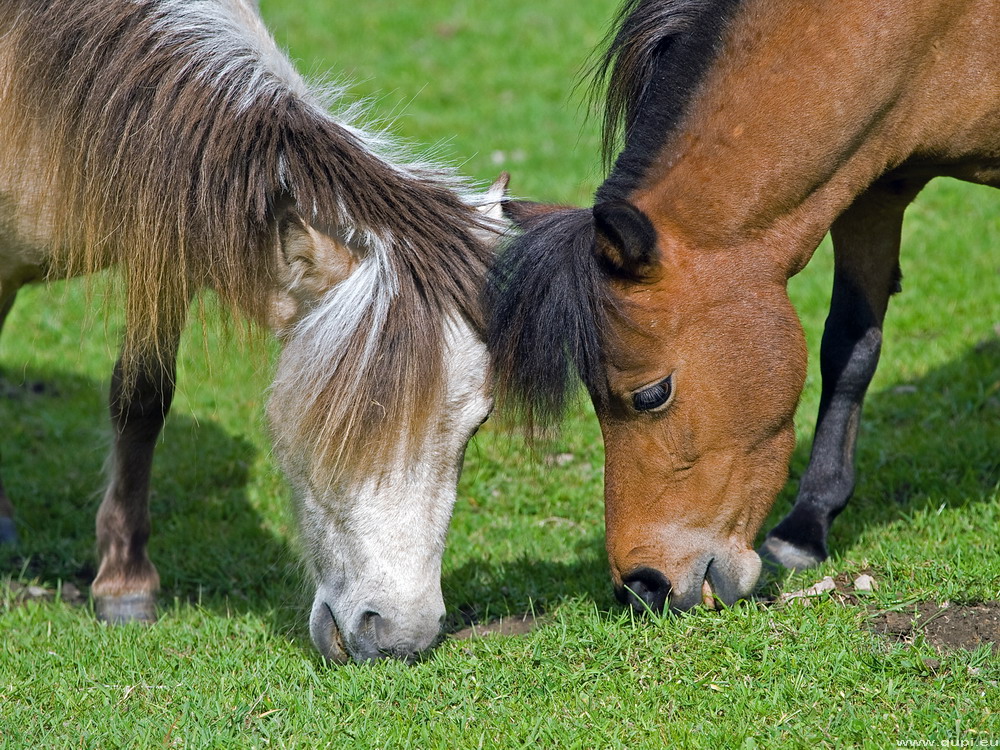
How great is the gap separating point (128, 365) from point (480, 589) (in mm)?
1598

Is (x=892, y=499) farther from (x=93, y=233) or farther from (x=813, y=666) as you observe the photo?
(x=93, y=233)

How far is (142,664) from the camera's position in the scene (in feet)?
12.6

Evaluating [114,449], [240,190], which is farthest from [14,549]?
[240,190]

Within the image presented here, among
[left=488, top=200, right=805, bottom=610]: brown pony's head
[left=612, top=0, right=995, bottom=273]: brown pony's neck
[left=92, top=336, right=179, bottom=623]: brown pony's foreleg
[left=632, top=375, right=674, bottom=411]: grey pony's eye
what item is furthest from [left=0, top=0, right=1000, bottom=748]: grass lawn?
[left=612, top=0, right=995, bottom=273]: brown pony's neck

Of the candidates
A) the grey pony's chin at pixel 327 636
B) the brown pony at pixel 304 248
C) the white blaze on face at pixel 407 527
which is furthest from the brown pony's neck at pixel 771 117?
the grey pony's chin at pixel 327 636

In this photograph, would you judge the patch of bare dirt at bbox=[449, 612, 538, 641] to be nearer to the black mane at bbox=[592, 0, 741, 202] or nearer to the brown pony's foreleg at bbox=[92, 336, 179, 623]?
the brown pony's foreleg at bbox=[92, 336, 179, 623]

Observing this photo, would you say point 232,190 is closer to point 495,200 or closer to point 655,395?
point 495,200

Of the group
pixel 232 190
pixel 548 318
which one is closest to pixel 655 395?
pixel 548 318

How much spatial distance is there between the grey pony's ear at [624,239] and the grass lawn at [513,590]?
2.62 ft

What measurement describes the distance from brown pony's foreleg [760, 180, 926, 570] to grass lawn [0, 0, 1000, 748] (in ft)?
0.63

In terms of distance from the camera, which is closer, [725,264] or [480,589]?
[725,264]

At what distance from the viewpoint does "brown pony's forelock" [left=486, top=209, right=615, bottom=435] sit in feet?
10.8

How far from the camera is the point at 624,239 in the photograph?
322 cm

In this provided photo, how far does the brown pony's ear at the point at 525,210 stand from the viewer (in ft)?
11.6
